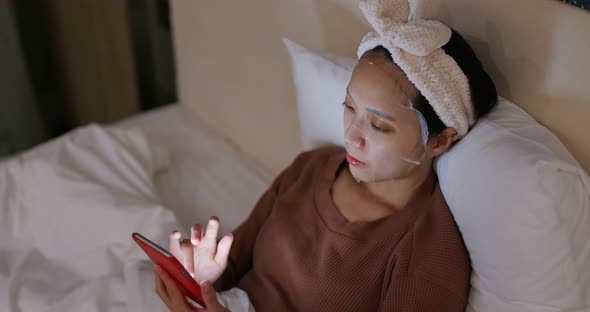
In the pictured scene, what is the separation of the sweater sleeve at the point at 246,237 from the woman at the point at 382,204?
0.04 m

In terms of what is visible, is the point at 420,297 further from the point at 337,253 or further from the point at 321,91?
the point at 321,91

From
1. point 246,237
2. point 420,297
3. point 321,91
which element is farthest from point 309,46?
point 420,297

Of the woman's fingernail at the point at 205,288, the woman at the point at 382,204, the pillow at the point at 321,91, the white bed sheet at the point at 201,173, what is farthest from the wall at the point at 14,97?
the woman's fingernail at the point at 205,288

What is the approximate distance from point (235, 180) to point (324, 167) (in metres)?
0.53

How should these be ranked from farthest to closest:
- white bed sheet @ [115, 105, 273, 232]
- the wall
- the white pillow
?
the wall
white bed sheet @ [115, 105, 273, 232]
the white pillow

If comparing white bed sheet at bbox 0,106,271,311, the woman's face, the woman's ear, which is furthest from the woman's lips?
white bed sheet at bbox 0,106,271,311

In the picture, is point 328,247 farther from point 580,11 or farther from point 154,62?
point 154,62

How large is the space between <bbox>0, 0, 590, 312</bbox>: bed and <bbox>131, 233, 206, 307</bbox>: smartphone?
0.61 ft

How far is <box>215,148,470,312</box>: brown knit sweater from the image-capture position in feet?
3.02

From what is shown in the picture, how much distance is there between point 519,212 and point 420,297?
0.20 metres

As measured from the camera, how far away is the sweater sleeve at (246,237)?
120 centimetres

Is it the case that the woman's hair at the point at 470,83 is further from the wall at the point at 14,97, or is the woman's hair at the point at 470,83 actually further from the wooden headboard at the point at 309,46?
the wall at the point at 14,97

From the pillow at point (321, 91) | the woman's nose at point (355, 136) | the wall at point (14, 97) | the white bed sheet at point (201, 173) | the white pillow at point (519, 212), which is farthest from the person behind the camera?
the wall at point (14, 97)

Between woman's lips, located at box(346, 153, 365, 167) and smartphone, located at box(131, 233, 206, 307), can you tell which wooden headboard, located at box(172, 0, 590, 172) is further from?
smartphone, located at box(131, 233, 206, 307)
